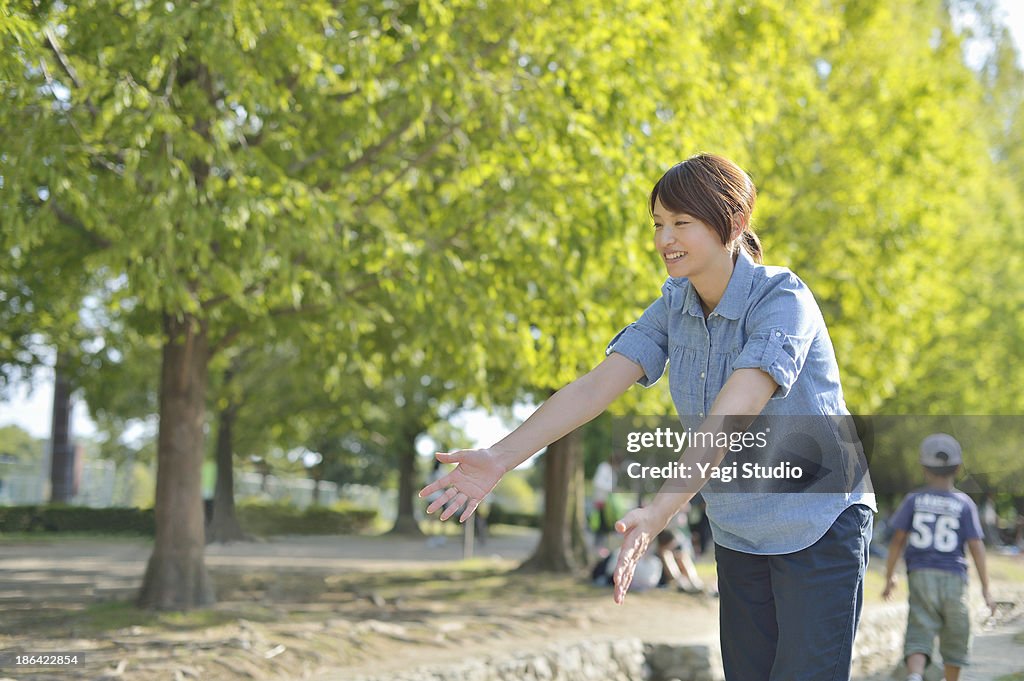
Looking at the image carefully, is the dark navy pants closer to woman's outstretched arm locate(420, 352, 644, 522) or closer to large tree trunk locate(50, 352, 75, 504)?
woman's outstretched arm locate(420, 352, 644, 522)

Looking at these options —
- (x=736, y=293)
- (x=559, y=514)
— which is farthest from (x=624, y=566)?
(x=559, y=514)

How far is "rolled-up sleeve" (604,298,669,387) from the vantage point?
286cm

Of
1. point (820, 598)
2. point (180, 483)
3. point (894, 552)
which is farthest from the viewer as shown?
point (180, 483)

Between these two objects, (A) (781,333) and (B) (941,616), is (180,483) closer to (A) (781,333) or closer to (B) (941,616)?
(B) (941,616)

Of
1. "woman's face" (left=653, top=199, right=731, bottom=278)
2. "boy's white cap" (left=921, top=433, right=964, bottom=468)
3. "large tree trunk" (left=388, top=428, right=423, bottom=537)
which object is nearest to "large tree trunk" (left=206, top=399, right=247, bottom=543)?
"large tree trunk" (left=388, top=428, right=423, bottom=537)

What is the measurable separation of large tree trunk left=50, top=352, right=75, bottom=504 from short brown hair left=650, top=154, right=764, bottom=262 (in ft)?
64.9

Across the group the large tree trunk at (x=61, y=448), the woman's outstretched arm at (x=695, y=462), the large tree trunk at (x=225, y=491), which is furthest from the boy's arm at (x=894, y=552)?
the large tree trunk at (x=61, y=448)

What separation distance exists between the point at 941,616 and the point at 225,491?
1399 cm

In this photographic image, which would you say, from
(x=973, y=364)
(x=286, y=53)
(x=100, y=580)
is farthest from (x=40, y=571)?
(x=973, y=364)

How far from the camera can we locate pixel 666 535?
1416cm

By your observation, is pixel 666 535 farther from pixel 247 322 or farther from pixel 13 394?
pixel 13 394

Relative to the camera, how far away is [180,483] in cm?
1023

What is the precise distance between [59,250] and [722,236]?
9.58m

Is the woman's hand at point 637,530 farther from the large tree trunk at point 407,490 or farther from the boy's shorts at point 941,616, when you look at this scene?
the large tree trunk at point 407,490
